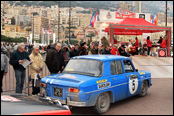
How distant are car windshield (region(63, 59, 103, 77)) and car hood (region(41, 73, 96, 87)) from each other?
0.25 m

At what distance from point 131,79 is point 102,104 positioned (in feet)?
5.14

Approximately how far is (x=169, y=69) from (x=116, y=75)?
9442 mm

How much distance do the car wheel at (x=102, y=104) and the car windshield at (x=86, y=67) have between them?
0.58m

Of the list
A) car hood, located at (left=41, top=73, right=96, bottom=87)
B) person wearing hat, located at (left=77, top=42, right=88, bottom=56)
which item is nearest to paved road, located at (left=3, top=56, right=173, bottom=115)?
car hood, located at (left=41, top=73, right=96, bottom=87)

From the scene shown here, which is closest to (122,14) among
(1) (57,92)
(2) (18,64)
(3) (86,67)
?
(2) (18,64)

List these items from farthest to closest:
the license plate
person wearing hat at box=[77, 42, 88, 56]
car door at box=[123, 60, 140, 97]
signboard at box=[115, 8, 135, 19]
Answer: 1. signboard at box=[115, 8, 135, 19]
2. person wearing hat at box=[77, 42, 88, 56]
3. car door at box=[123, 60, 140, 97]
4. the license plate

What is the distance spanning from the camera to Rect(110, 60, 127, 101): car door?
21.7 feet

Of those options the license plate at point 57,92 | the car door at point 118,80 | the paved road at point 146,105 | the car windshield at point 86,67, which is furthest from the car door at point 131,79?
the license plate at point 57,92

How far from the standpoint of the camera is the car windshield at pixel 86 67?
6441 millimetres

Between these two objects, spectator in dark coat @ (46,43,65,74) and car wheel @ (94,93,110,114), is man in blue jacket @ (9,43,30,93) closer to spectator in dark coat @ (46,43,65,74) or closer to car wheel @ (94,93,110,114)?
spectator in dark coat @ (46,43,65,74)

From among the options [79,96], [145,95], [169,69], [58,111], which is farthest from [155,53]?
[58,111]

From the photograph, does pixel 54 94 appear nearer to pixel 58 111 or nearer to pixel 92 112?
pixel 92 112

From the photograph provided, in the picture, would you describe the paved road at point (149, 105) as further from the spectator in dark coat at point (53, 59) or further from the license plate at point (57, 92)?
the spectator in dark coat at point (53, 59)

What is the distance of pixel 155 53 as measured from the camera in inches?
873
